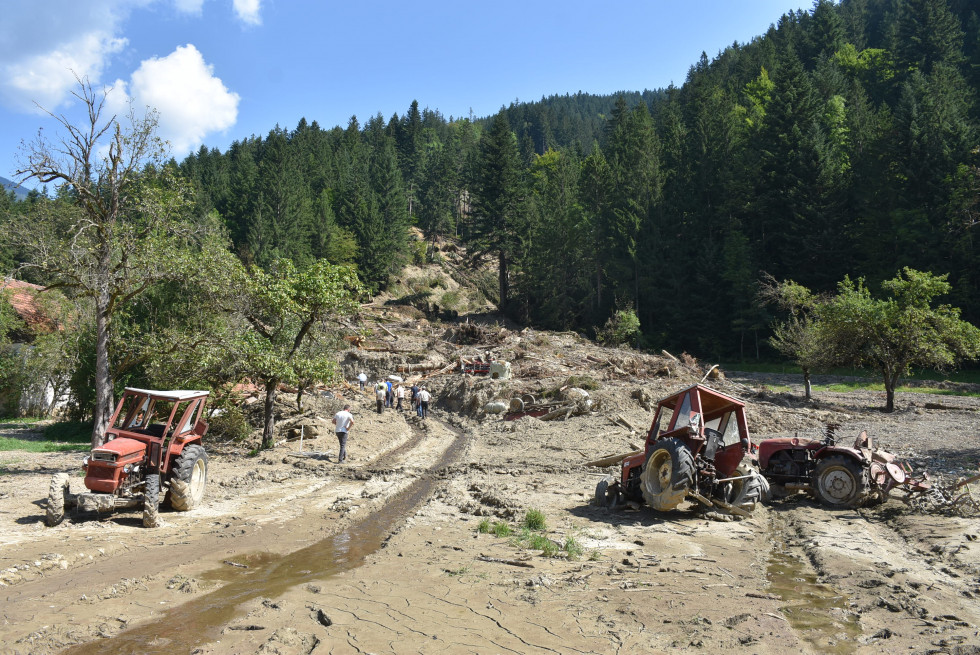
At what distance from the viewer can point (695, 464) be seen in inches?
398

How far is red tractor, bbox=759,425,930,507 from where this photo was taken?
10844mm

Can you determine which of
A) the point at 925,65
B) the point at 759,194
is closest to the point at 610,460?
the point at 759,194

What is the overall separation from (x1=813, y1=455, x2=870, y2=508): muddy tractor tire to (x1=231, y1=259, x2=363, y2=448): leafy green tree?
1260cm

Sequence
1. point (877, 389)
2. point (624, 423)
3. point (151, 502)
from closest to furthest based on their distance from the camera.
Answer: point (151, 502)
point (624, 423)
point (877, 389)

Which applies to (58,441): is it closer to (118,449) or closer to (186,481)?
(186,481)

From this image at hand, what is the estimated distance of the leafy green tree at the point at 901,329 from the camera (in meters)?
24.6

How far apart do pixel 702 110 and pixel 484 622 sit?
5989 centimetres

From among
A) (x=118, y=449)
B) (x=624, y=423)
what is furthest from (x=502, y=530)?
(x=624, y=423)

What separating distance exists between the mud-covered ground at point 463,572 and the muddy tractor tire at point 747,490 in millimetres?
290

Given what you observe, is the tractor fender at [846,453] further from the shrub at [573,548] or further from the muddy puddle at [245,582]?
the muddy puddle at [245,582]

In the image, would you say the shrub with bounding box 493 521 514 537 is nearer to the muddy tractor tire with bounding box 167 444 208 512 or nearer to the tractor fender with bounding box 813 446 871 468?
the muddy tractor tire with bounding box 167 444 208 512

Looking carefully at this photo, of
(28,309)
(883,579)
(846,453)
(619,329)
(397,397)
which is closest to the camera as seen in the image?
(883,579)

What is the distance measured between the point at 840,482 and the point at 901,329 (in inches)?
696

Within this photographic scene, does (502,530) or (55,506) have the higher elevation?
(55,506)
